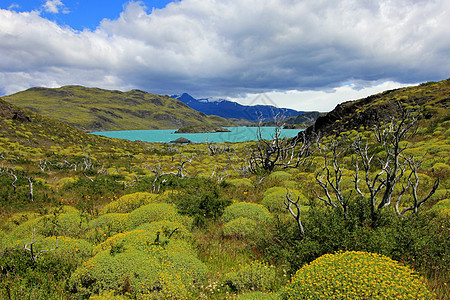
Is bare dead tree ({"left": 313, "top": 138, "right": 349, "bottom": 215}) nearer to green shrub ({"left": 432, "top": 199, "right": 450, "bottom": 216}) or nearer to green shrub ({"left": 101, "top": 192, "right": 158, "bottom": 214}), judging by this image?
green shrub ({"left": 432, "top": 199, "right": 450, "bottom": 216})

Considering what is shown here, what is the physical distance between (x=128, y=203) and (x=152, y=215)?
8.22 ft

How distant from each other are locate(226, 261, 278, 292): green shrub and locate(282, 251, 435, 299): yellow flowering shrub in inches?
24.2

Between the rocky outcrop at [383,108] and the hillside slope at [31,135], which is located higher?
the rocky outcrop at [383,108]

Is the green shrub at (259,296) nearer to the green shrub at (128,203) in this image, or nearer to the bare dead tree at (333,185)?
the bare dead tree at (333,185)

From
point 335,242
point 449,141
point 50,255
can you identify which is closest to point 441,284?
point 335,242

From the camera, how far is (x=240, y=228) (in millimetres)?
7312

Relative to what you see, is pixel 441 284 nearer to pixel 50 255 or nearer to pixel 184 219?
pixel 184 219

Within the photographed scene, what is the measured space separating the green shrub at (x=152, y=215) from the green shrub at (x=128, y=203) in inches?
66.0

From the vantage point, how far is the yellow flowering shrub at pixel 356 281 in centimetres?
329

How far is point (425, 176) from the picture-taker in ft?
35.8

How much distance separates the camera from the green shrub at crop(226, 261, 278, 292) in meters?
4.71

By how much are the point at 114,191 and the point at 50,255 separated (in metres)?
9.14

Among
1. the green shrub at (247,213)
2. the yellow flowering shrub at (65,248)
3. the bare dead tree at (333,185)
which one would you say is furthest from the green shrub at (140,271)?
the bare dead tree at (333,185)

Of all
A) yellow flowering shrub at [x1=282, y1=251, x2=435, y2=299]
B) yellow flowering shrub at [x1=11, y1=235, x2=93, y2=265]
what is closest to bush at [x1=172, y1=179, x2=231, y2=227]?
yellow flowering shrub at [x1=11, y1=235, x2=93, y2=265]
